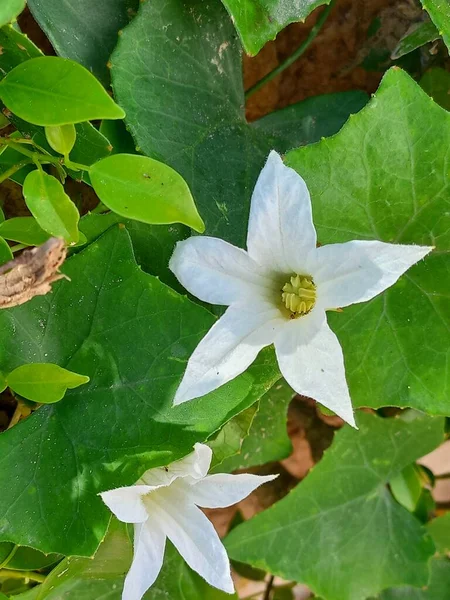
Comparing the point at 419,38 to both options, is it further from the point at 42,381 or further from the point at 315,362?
Result: the point at 42,381

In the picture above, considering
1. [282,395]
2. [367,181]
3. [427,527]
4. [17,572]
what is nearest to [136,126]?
[367,181]

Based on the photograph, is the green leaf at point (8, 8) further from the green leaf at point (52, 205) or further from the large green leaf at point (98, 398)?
the large green leaf at point (98, 398)

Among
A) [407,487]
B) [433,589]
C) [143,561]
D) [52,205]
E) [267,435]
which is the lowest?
[433,589]

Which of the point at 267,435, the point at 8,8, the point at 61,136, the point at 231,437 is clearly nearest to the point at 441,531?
the point at 267,435

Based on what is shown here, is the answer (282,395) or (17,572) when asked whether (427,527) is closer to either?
(282,395)

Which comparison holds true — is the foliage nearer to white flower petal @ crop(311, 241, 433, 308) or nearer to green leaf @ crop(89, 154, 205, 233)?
green leaf @ crop(89, 154, 205, 233)

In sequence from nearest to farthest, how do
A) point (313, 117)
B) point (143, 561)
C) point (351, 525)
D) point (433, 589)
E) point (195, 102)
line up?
point (143, 561), point (195, 102), point (313, 117), point (351, 525), point (433, 589)

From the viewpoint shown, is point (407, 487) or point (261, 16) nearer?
point (261, 16)

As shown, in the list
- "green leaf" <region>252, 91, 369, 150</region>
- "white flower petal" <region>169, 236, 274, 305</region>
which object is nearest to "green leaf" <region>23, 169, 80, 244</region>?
"white flower petal" <region>169, 236, 274, 305</region>
